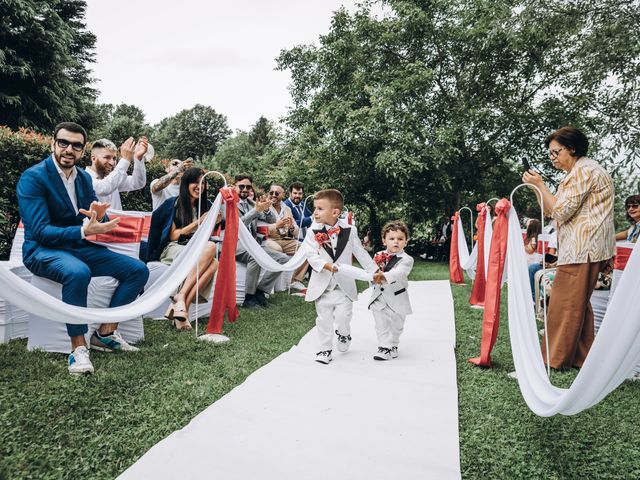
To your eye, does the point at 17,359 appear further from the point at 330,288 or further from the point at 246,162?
the point at 246,162

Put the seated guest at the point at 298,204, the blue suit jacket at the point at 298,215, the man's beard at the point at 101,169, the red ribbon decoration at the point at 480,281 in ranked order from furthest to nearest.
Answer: the blue suit jacket at the point at 298,215
the seated guest at the point at 298,204
the red ribbon decoration at the point at 480,281
the man's beard at the point at 101,169

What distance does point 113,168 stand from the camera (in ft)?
16.0

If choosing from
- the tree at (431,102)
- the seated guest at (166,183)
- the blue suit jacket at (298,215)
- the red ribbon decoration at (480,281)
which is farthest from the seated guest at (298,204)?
the tree at (431,102)

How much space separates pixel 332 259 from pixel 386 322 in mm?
715

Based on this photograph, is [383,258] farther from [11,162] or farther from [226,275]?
[11,162]

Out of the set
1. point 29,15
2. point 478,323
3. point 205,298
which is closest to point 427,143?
point 478,323

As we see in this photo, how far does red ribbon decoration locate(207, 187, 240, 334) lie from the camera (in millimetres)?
4461

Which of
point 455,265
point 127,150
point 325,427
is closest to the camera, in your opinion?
point 325,427

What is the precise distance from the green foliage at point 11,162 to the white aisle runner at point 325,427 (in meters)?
4.73

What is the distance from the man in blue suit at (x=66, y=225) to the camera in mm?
3256

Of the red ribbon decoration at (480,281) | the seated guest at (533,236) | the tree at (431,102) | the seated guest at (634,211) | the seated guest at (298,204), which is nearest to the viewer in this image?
the seated guest at (634,211)

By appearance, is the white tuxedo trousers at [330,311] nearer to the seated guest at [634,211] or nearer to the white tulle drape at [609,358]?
the white tulle drape at [609,358]

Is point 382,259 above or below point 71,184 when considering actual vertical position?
below

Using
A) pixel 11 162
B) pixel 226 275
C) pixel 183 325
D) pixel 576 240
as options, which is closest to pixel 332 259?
pixel 226 275
